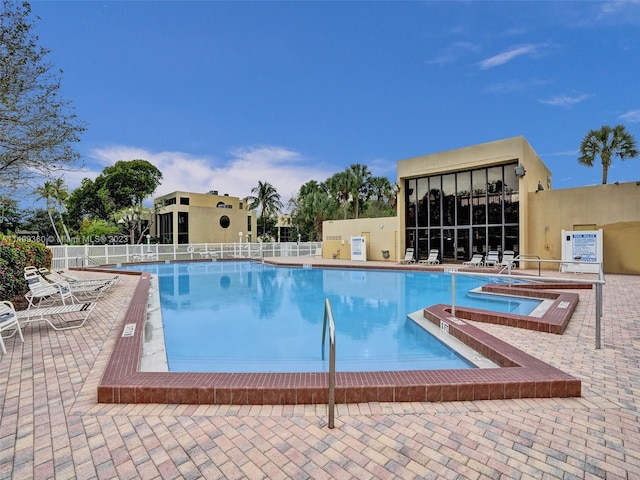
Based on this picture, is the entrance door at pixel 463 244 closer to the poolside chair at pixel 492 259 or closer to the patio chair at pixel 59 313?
the poolside chair at pixel 492 259

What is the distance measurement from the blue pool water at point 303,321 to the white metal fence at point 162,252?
7309mm

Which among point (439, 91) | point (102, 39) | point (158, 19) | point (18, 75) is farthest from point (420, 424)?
point (439, 91)

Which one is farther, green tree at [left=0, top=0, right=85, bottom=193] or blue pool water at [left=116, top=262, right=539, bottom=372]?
green tree at [left=0, top=0, right=85, bottom=193]

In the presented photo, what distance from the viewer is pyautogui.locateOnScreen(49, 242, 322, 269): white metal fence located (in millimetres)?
18055

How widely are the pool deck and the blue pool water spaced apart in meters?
1.61

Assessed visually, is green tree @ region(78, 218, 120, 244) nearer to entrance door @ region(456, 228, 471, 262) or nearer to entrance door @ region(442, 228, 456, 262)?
entrance door @ region(442, 228, 456, 262)

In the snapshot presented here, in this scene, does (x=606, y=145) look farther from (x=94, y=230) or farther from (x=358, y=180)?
(x=94, y=230)

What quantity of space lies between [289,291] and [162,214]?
90.8 feet

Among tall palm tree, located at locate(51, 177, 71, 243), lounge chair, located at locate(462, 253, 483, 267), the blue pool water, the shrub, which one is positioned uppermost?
tall palm tree, located at locate(51, 177, 71, 243)

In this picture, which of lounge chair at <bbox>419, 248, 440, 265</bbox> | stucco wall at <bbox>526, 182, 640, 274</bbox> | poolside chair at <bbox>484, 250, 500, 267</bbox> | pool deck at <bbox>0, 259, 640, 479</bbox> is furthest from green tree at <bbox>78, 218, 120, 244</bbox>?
stucco wall at <bbox>526, 182, 640, 274</bbox>

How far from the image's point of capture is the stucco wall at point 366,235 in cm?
1994

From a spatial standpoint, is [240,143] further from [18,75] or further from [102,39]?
[18,75]

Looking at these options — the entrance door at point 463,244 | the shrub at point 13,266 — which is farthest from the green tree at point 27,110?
the entrance door at point 463,244

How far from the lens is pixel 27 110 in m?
7.00
